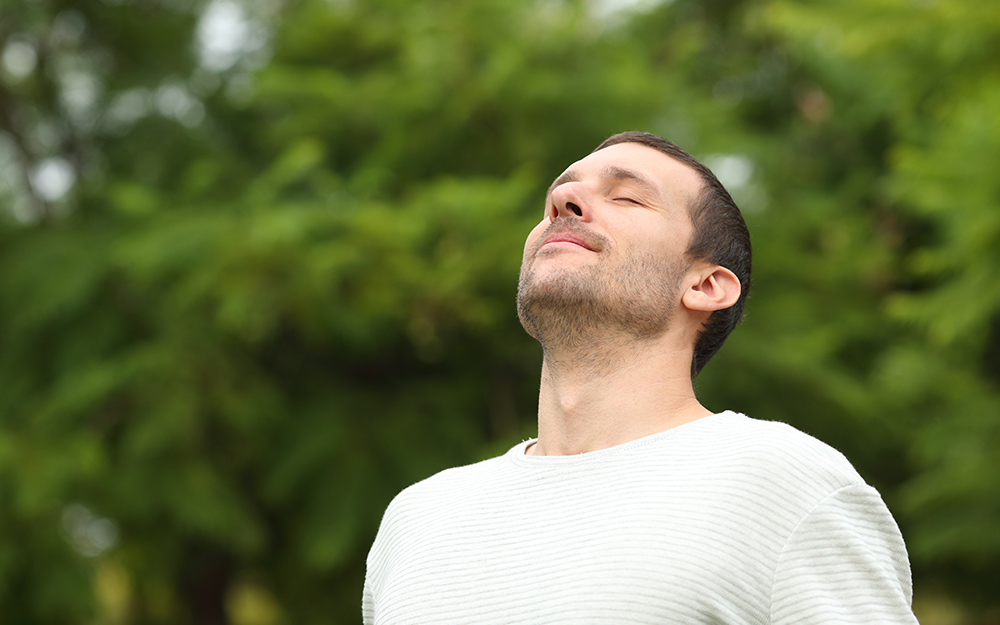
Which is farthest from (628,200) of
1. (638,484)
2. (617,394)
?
(638,484)

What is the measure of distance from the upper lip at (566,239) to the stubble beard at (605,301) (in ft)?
0.17

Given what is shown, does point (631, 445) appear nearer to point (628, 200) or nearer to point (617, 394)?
point (617, 394)

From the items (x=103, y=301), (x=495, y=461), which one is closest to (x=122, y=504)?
(x=103, y=301)

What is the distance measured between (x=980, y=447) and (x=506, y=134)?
3.47 metres

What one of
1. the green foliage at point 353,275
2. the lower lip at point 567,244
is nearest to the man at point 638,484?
the lower lip at point 567,244

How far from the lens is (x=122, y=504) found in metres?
5.86

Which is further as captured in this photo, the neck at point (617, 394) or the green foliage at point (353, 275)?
the green foliage at point (353, 275)

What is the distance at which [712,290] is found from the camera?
1939 mm

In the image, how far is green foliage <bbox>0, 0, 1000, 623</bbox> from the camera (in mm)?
5387

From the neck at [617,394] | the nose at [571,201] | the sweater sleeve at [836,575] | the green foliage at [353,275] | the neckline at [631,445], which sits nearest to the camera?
the sweater sleeve at [836,575]

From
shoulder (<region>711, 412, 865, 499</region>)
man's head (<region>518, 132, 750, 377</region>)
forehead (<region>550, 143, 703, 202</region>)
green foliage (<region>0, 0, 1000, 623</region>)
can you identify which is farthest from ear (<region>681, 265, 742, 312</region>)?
green foliage (<region>0, 0, 1000, 623</region>)

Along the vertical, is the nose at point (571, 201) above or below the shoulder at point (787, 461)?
above

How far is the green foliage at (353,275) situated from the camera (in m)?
5.39

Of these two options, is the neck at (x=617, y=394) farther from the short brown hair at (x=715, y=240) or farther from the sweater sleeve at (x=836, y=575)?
the sweater sleeve at (x=836, y=575)
